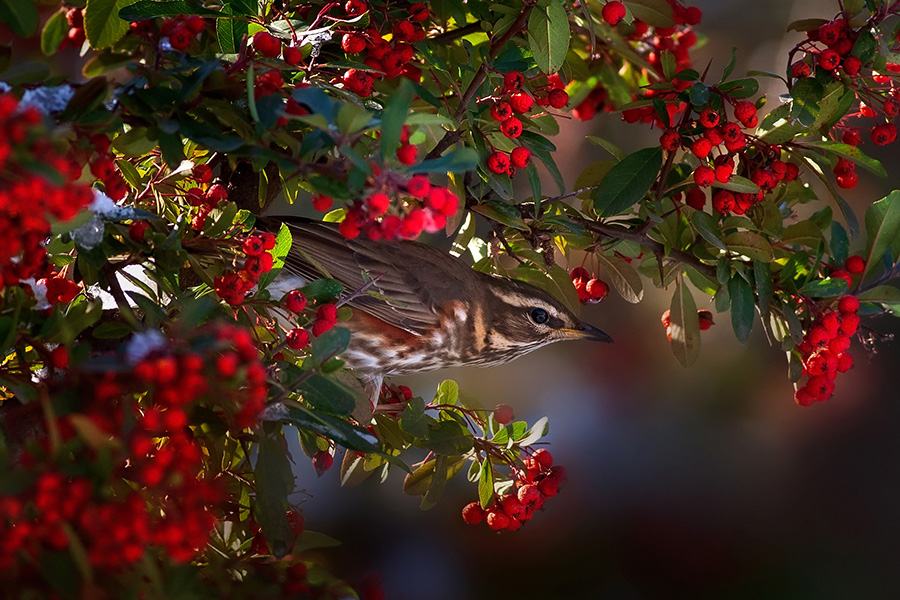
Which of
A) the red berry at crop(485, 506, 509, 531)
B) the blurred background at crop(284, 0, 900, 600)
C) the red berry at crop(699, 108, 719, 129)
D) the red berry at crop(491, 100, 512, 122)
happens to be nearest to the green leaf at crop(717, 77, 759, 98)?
the red berry at crop(699, 108, 719, 129)

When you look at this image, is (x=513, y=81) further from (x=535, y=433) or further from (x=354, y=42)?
(x=535, y=433)

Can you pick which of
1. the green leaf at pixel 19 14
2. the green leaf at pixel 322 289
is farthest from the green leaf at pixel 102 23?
the green leaf at pixel 322 289

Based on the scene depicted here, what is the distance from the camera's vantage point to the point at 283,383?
5.09ft

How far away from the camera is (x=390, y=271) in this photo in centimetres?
316

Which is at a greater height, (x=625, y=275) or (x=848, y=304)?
(x=848, y=304)

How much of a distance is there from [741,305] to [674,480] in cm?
311

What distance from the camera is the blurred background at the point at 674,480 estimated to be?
4.70 meters

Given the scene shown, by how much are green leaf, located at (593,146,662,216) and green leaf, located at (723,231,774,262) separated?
255mm

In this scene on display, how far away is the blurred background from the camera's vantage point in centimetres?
470

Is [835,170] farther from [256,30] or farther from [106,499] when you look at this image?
[106,499]

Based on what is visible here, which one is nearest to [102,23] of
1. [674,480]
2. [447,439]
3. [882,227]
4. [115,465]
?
[115,465]

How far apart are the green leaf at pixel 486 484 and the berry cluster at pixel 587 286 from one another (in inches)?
26.0

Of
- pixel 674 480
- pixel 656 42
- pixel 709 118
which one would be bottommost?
pixel 674 480

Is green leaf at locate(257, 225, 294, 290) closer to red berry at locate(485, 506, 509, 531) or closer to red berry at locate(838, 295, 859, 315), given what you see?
red berry at locate(485, 506, 509, 531)
